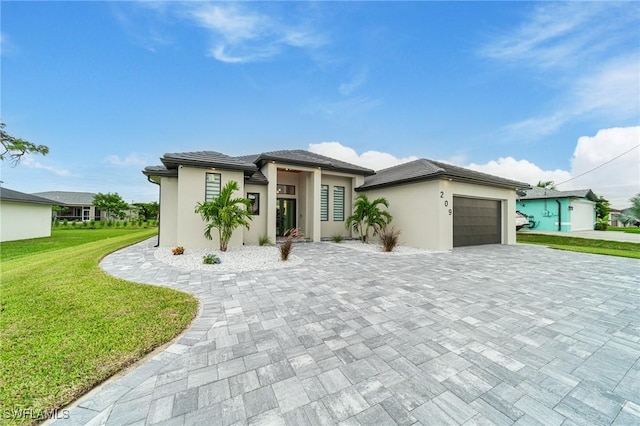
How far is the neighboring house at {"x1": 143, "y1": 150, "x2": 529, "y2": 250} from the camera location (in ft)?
31.1

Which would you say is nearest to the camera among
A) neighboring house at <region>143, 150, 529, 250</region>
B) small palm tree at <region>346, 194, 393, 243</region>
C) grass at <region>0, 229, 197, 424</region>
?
grass at <region>0, 229, 197, 424</region>

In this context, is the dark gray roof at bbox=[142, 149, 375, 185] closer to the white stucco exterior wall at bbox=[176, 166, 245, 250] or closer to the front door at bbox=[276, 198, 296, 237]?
the white stucco exterior wall at bbox=[176, 166, 245, 250]

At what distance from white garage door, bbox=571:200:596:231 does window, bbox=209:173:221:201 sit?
92.7 ft

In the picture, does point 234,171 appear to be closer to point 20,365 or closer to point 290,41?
point 290,41

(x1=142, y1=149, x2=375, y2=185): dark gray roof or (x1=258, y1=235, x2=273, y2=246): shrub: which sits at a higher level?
(x1=142, y1=149, x2=375, y2=185): dark gray roof

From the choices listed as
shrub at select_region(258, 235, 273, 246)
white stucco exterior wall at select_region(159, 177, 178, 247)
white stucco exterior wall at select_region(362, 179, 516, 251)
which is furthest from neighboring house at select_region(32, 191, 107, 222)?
white stucco exterior wall at select_region(362, 179, 516, 251)

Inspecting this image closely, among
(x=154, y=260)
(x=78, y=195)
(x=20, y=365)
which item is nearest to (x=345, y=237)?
(x=154, y=260)

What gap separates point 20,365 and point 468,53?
1555 cm

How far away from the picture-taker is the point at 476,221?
1184cm

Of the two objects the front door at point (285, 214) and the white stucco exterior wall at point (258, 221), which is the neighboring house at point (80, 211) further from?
the white stucco exterior wall at point (258, 221)

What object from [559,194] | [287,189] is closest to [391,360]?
[287,189]

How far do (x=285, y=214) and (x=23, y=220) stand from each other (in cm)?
1709

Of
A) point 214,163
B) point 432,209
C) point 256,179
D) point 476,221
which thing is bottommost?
point 476,221

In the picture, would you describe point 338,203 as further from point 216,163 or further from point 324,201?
point 216,163
